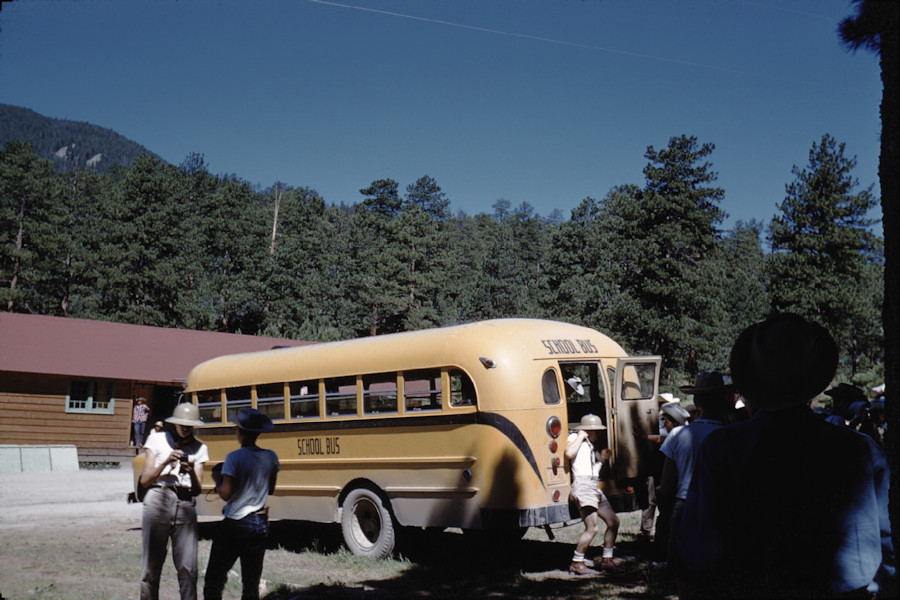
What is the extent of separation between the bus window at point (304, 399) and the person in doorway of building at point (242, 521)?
15.5 feet

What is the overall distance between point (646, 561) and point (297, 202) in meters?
71.7

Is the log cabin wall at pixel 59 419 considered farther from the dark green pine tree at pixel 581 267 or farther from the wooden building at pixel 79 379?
the dark green pine tree at pixel 581 267

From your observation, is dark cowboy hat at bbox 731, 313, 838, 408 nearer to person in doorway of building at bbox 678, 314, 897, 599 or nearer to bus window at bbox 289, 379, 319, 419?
person in doorway of building at bbox 678, 314, 897, 599

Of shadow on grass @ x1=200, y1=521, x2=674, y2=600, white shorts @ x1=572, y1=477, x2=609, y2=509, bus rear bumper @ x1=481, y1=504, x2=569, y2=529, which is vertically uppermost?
white shorts @ x1=572, y1=477, x2=609, y2=509

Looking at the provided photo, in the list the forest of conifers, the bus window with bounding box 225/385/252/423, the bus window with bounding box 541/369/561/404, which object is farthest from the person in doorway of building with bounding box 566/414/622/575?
the forest of conifers

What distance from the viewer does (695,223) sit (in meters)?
42.8

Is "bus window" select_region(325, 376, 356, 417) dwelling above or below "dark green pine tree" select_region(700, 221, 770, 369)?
below

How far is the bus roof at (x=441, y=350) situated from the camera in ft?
28.8

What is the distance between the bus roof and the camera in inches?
346

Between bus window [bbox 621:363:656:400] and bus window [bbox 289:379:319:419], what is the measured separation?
14.1ft

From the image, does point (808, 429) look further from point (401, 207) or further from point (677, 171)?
point (401, 207)

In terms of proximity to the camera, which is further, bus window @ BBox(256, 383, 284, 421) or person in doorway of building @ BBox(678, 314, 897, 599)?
bus window @ BBox(256, 383, 284, 421)

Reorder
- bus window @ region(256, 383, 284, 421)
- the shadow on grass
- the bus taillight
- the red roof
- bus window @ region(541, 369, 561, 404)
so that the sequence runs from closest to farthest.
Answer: the shadow on grass
the bus taillight
bus window @ region(541, 369, 561, 404)
bus window @ region(256, 383, 284, 421)
the red roof

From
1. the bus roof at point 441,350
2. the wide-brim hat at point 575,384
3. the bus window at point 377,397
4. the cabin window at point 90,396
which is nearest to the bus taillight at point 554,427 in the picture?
the bus roof at point 441,350
